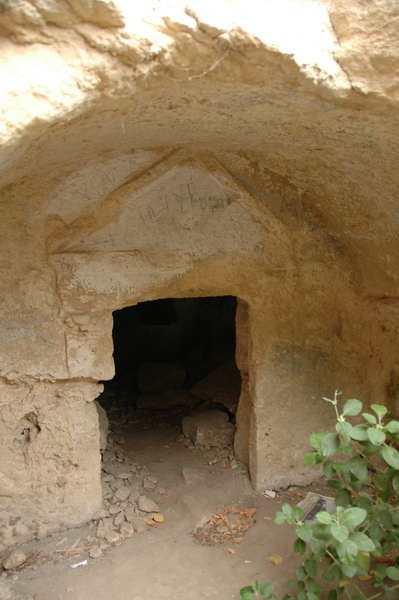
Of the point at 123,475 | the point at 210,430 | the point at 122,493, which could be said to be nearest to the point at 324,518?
the point at 122,493

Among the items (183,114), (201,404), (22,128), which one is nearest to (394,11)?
(183,114)

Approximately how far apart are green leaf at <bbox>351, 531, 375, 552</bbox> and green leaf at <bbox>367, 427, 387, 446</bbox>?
1.20 ft

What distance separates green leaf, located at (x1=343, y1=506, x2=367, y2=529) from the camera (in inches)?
82.2

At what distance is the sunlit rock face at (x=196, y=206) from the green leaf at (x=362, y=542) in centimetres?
163

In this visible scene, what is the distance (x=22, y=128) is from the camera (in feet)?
5.41

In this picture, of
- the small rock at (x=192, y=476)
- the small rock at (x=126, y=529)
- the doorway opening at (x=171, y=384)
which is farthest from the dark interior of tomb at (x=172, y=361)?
the small rock at (x=126, y=529)

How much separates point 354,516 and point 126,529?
1807mm

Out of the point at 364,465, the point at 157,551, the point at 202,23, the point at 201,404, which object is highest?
the point at 202,23

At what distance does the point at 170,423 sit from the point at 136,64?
366 centimetres

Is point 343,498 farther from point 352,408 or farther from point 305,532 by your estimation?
point 352,408

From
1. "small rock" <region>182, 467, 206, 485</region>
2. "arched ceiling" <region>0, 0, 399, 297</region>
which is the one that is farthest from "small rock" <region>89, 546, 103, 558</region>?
"arched ceiling" <region>0, 0, 399, 297</region>

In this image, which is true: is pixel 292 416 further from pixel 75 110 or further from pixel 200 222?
pixel 75 110

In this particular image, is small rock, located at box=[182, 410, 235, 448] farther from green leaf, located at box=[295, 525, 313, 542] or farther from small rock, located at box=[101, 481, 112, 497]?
green leaf, located at box=[295, 525, 313, 542]

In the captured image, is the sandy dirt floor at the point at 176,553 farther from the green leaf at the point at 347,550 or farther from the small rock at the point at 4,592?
the green leaf at the point at 347,550
